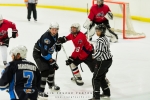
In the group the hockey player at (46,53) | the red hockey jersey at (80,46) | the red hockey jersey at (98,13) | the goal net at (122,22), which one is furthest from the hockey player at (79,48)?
the goal net at (122,22)

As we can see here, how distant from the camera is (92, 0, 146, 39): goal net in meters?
8.65

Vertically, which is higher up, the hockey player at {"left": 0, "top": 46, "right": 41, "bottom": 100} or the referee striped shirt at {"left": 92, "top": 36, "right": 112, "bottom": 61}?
the referee striped shirt at {"left": 92, "top": 36, "right": 112, "bottom": 61}

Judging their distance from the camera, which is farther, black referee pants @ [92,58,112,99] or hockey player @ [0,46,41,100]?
black referee pants @ [92,58,112,99]

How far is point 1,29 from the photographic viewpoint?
6.01 meters

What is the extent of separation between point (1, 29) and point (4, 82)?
2920 millimetres

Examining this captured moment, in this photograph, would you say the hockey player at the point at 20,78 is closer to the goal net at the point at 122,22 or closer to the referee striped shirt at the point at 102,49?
the referee striped shirt at the point at 102,49

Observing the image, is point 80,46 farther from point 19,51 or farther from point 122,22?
point 122,22

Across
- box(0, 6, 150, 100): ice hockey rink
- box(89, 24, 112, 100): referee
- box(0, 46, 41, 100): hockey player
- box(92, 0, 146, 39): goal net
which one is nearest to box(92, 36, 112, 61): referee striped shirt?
box(89, 24, 112, 100): referee

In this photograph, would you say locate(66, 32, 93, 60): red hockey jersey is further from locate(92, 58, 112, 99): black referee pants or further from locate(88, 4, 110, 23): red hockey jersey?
locate(88, 4, 110, 23): red hockey jersey

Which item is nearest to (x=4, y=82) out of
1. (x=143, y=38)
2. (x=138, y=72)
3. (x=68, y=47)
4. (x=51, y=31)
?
(x=51, y=31)

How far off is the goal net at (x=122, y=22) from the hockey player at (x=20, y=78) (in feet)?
18.3

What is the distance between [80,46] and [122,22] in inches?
156

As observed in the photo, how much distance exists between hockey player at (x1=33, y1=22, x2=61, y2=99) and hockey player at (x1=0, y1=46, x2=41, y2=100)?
116 cm

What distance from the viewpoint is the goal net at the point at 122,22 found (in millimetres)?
8648
